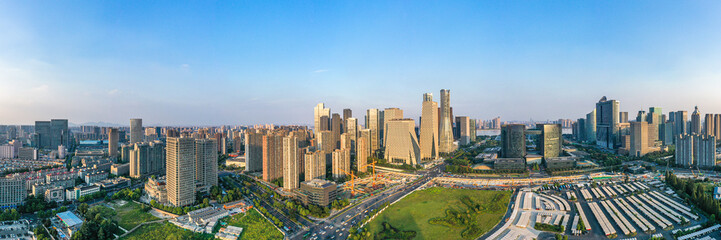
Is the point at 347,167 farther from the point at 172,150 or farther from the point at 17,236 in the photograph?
the point at 17,236

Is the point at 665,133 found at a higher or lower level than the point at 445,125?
lower

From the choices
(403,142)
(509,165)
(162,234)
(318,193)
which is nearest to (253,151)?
(318,193)

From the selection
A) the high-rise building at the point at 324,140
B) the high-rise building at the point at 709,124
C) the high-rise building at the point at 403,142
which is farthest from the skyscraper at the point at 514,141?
the high-rise building at the point at 709,124

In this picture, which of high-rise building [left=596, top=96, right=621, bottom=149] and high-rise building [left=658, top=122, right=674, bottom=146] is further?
high-rise building [left=596, top=96, right=621, bottom=149]

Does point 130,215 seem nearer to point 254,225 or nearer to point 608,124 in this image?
point 254,225

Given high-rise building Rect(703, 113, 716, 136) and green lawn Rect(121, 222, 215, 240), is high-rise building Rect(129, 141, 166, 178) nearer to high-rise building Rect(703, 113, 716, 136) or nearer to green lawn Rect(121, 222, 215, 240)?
green lawn Rect(121, 222, 215, 240)

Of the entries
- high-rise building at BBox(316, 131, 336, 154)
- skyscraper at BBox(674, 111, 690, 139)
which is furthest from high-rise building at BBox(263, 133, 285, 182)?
skyscraper at BBox(674, 111, 690, 139)
